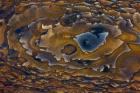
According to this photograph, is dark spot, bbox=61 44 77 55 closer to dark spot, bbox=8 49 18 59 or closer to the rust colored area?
the rust colored area

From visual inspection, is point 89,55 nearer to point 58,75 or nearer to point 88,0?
point 58,75

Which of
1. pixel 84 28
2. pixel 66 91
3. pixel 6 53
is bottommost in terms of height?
pixel 66 91

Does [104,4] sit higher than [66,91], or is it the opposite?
[104,4]

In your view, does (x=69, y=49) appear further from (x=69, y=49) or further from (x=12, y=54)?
(x=12, y=54)

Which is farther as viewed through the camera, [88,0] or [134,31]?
[88,0]

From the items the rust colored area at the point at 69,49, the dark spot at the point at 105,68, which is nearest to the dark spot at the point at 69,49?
the rust colored area at the point at 69,49

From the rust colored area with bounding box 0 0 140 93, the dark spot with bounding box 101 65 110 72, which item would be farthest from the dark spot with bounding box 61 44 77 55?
the dark spot with bounding box 101 65 110 72

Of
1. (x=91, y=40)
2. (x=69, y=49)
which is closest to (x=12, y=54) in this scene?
(x=69, y=49)

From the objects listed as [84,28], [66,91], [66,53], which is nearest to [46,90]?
[66,91]

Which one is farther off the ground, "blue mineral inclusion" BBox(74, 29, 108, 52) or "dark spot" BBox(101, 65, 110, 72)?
"blue mineral inclusion" BBox(74, 29, 108, 52)
